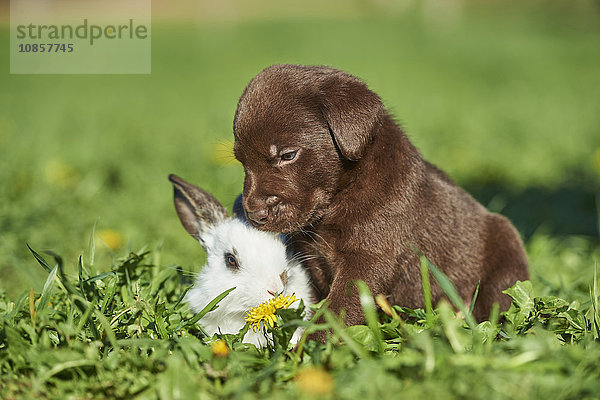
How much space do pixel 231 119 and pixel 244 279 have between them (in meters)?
6.22

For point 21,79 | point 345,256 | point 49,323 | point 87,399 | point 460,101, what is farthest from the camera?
point 21,79

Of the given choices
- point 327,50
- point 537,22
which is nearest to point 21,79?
point 327,50

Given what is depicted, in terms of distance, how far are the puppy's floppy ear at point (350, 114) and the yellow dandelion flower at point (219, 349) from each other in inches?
41.1

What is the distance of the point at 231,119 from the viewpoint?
8.80 meters

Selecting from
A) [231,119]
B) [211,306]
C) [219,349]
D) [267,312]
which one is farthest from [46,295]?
[231,119]

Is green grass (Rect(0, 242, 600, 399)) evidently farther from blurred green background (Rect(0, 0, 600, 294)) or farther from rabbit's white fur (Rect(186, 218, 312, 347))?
blurred green background (Rect(0, 0, 600, 294))

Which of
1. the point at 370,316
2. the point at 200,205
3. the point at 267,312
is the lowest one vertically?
the point at 267,312

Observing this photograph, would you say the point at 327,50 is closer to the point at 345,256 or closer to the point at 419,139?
the point at 419,139

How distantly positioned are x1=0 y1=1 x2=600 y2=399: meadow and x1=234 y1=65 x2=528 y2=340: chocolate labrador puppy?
0.97 feet

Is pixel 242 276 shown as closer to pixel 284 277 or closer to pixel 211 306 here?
pixel 284 277

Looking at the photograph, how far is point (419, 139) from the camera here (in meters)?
7.46

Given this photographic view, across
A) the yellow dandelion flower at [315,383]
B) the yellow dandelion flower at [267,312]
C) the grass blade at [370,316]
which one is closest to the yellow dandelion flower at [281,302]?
the yellow dandelion flower at [267,312]

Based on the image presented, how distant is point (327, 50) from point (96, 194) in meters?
13.6

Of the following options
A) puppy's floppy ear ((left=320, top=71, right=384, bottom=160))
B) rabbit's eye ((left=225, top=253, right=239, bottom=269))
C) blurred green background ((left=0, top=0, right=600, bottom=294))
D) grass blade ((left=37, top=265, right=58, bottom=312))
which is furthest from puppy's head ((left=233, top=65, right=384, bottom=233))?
grass blade ((left=37, top=265, right=58, bottom=312))
